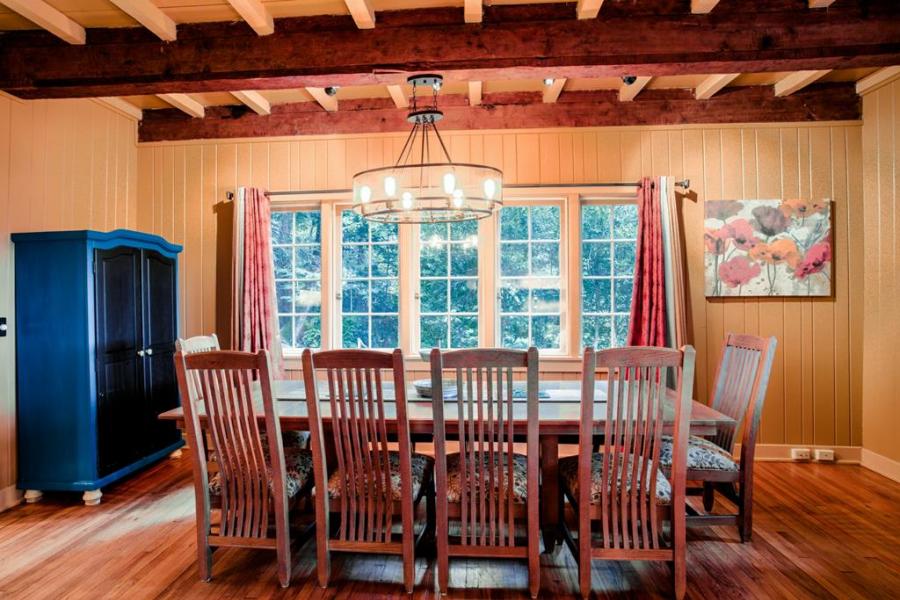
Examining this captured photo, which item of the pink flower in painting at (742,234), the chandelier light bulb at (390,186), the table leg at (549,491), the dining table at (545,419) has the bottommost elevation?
the table leg at (549,491)

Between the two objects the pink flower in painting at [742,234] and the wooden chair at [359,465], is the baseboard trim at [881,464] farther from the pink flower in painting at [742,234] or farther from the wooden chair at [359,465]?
the wooden chair at [359,465]

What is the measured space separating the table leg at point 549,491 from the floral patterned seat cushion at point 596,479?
55 millimetres

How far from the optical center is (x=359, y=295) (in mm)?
4496

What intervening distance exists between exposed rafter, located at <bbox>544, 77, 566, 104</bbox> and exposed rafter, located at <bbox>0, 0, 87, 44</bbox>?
9.51 feet

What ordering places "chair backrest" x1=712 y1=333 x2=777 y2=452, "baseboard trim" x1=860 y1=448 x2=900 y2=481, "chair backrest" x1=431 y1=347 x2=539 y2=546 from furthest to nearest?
1. "baseboard trim" x1=860 y1=448 x2=900 y2=481
2. "chair backrest" x1=712 y1=333 x2=777 y2=452
3. "chair backrest" x1=431 y1=347 x2=539 y2=546

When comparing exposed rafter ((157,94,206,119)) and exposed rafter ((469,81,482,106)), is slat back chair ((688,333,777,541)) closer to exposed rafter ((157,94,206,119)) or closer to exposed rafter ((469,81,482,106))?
exposed rafter ((469,81,482,106))

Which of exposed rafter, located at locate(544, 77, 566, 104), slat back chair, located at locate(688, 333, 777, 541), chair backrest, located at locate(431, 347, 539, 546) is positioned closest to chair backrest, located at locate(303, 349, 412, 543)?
chair backrest, located at locate(431, 347, 539, 546)

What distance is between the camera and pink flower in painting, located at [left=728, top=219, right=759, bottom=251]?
4.16 meters

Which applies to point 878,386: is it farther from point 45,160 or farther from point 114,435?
point 45,160

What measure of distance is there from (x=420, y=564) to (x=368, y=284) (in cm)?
245

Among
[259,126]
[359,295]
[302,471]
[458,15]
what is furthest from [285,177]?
[302,471]

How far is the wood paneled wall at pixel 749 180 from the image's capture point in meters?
4.12

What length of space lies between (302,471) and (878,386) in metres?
3.95

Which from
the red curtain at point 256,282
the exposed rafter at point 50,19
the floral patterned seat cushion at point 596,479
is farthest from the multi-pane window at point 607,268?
the exposed rafter at point 50,19
